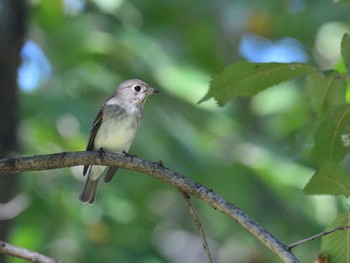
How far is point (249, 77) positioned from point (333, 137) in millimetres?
400

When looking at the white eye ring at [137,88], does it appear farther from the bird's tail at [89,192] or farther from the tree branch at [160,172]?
the tree branch at [160,172]

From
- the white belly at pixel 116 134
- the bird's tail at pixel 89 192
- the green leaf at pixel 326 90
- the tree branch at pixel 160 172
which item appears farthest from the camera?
the bird's tail at pixel 89 192

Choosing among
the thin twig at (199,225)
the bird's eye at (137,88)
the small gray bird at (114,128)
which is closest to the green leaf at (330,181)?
the thin twig at (199,225)

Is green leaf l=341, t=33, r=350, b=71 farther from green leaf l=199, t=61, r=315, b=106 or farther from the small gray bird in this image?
the small gray bird

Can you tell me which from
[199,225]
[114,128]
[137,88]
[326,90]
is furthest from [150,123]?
[199,225]

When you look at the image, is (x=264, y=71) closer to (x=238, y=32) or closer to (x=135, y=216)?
(x=135, y=216)

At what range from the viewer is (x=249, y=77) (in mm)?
3139

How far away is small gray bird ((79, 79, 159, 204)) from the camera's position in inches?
211

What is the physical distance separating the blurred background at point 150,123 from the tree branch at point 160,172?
2.64m

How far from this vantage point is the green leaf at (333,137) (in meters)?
3.11

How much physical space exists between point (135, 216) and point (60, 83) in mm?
1323

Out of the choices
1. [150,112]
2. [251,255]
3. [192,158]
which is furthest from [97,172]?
[251,255]

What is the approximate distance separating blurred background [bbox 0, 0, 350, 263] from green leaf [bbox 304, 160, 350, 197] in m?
2.85

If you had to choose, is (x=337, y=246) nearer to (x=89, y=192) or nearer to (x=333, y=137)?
(x=333, y=137)
